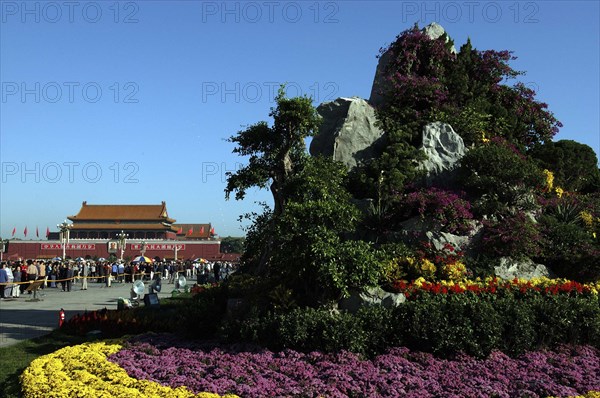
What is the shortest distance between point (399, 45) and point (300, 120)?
10.8m

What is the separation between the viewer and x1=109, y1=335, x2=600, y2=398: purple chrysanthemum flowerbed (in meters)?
8.36

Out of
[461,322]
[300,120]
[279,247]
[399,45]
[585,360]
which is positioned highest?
[399,45]

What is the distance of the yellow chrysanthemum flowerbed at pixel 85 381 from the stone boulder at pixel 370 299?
409 centimetres

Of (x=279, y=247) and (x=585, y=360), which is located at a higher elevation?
(x=279, y=247)

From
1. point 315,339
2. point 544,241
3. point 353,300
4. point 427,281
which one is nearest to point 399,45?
point 544,241

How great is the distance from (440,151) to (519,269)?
518 cm

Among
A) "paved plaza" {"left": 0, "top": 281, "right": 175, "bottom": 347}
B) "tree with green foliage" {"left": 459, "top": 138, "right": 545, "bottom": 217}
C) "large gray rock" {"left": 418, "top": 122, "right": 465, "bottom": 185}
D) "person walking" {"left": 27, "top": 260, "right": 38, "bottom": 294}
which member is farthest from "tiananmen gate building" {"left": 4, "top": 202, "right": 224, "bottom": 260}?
"tree with green foliage" {"left": 459, "top": 138, "right": 545, "bottom": 217}

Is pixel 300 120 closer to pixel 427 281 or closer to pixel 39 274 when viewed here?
pixel 427 281

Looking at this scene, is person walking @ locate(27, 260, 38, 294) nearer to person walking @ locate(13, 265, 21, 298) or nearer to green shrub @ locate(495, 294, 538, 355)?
person walking @ locate(13, 265, 21, 298)

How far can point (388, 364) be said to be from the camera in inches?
367

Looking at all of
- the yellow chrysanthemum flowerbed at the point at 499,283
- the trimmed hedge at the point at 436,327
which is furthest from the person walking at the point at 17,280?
the yellow chrysanthemum flowerbed at the point at 499,283

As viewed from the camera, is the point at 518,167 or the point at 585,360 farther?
the point at 518,167

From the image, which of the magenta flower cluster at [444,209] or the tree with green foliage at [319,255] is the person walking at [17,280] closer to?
the tree with green foliage at [319,255]

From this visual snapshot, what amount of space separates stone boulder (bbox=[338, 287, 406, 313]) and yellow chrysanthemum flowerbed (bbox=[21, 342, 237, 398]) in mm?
4088
